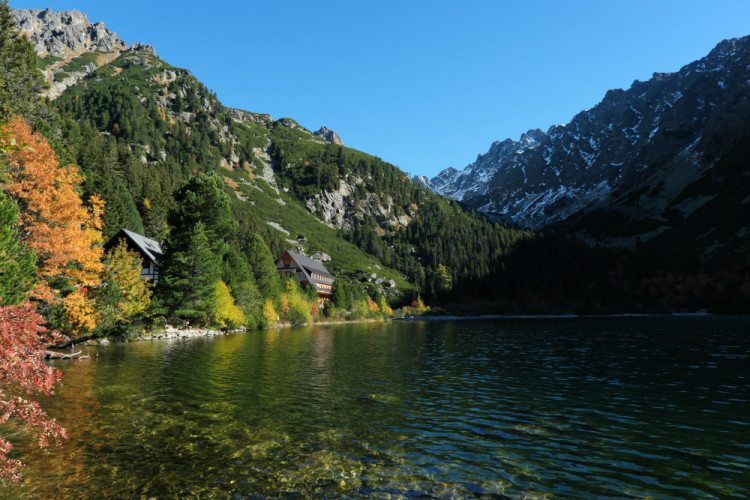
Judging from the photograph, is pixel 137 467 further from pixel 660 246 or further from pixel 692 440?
pixel 660 246

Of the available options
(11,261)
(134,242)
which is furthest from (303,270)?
(11,261)

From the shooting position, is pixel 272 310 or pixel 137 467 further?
pixel 272 310

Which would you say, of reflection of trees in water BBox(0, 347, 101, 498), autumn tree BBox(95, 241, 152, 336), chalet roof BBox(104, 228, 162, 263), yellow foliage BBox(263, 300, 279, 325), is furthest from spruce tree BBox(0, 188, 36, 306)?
yellow foliage BBox(263, 300, 279, 325)

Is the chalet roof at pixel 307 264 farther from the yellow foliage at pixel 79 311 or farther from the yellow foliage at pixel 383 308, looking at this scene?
the yellow foliage at pixel 79 311

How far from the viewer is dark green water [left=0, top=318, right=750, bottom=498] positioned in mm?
9953

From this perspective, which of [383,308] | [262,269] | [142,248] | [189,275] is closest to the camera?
[189,275]

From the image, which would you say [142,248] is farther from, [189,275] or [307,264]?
[307,264]

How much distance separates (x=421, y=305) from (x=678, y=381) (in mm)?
148821

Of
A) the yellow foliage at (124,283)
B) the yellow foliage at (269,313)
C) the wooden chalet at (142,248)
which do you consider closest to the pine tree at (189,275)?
the yellow foliage at (124,283)

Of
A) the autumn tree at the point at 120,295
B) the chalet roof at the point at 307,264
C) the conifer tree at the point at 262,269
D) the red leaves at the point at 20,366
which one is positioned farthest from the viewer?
the chalet roof at the point at 307,264

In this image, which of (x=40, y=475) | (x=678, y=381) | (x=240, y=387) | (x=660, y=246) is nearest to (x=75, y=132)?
(x=240, y=387)

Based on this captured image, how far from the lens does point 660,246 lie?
195 metres

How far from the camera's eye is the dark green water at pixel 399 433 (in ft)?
32.7

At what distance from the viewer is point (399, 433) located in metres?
14.2
